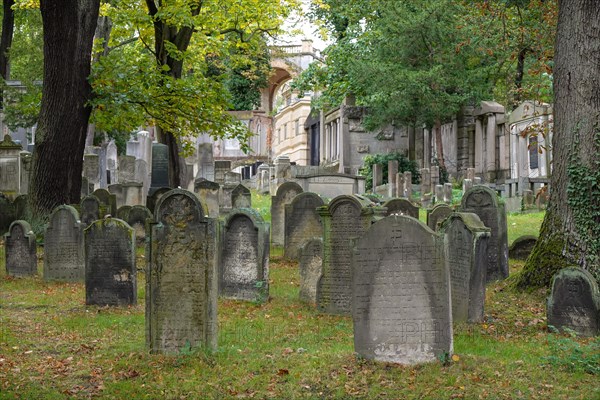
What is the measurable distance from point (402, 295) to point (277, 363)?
1.24 m

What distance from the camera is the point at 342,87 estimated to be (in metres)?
39.0

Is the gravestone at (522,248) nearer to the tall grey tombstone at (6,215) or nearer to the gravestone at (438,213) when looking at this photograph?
the gravestone at (438,213)

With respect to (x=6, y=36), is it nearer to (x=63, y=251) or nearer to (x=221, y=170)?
(x=221, y=170)

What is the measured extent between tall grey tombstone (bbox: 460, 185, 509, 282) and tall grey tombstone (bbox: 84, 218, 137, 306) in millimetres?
4924

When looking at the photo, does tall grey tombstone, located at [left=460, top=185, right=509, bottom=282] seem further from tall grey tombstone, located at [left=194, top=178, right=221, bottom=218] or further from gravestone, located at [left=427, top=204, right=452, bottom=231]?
tall grey tombstone, located at [left=194, top=178, right=221, bottom=218]

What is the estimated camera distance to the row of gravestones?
7.91 meters

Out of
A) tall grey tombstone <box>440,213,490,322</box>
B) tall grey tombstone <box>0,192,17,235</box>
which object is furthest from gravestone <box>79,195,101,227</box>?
tall grey tombstone <box>440,213,490,322</box>

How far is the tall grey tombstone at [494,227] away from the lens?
502 inches

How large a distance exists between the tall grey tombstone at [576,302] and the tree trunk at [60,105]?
10052 millimetres

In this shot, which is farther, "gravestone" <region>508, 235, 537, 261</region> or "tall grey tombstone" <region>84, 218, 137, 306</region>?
"gravestone" <region>508, 235, 537, 261</region>

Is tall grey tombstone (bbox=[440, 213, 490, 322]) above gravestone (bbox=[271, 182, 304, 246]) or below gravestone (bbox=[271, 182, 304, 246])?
below

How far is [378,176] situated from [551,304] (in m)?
27.3

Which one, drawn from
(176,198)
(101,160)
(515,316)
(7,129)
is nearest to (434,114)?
(101,160)

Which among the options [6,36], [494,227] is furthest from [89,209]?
[6,36]
